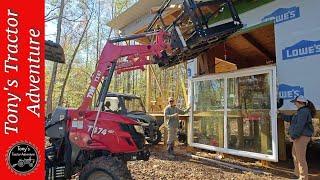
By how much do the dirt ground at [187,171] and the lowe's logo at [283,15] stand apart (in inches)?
145

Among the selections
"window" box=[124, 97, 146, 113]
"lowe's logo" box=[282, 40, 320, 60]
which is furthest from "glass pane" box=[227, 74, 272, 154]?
"window" box=[124, 97, 146, 113]

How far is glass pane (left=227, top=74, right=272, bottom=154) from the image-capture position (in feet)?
31.3

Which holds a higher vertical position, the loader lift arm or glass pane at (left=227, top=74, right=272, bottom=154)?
the loader lift arm

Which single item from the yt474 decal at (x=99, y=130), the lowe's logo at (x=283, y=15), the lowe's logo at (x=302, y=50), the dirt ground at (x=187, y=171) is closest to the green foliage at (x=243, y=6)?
the lowe's logo at (x=283, y=15)

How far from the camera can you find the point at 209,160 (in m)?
10.6

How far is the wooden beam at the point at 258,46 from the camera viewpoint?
504 inches

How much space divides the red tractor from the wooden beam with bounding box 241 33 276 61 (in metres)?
5.77

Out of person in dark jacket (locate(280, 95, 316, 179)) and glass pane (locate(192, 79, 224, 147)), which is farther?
glass pane (locate(192, 79, 224, 147))

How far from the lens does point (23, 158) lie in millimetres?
2623

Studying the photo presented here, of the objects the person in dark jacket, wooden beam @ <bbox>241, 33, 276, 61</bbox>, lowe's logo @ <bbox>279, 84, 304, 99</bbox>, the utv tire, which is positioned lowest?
the utv tire

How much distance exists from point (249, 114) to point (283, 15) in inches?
104

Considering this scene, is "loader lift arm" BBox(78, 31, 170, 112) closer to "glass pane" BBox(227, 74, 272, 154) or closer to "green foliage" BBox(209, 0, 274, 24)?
"glass pane" BBox(227, 74, 272, 154)

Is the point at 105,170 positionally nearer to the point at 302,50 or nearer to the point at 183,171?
the point at 183,171

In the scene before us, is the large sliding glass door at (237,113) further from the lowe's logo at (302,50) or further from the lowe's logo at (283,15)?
the lowe's logo at (283,15)
